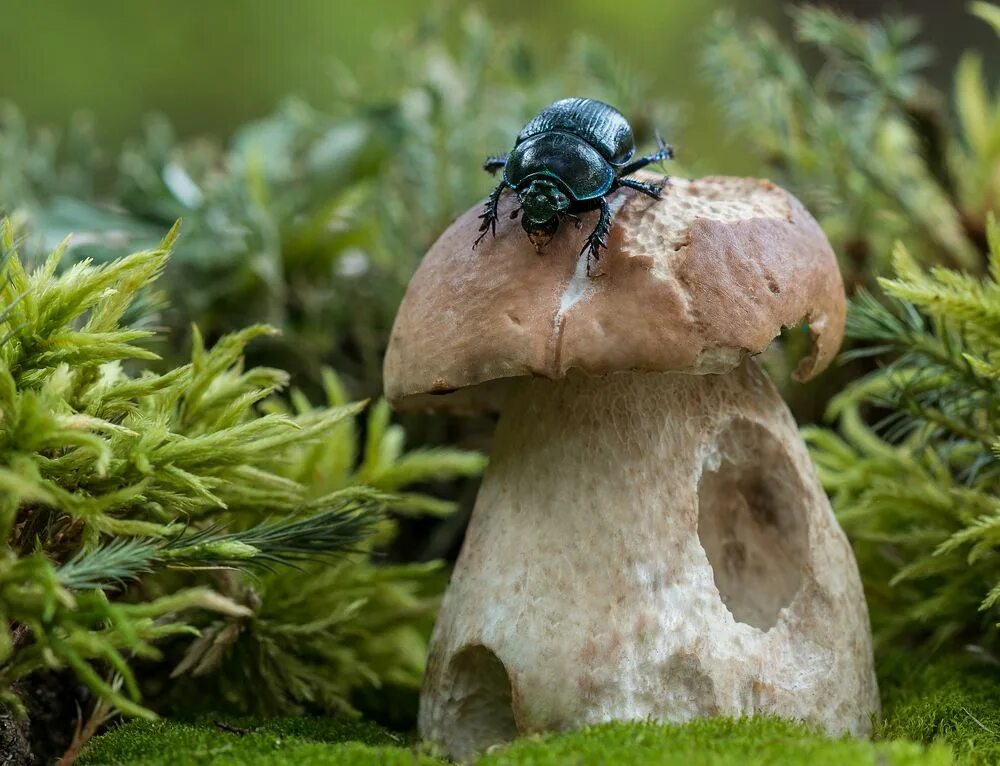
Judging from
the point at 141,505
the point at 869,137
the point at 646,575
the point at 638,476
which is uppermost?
the point at 869,137

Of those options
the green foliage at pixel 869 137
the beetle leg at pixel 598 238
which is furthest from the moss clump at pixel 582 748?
the green foliage at pixel 869 137

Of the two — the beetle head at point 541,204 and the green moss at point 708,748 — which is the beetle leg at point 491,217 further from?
the green moss at point 708,748

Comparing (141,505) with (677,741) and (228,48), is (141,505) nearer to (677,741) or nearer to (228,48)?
(677,741)

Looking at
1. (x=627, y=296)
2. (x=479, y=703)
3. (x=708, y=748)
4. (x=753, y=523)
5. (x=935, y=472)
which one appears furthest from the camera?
(x=935, y=472)

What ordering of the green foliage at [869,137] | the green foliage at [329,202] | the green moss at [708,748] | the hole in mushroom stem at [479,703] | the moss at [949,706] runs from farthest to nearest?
the green foliage at [329,202], the green foliage at [869,137], the hole in mushroom stem at [479,703], the moss at [949,706], the green moss at [708,748]

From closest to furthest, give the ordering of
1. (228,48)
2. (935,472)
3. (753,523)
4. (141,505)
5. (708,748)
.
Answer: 1. (708,748)
2. (141,505)
3. (753,523)
4. (935,472)
5. (228,48)

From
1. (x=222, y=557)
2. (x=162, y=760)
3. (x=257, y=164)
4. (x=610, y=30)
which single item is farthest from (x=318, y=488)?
(x=610, y=30)

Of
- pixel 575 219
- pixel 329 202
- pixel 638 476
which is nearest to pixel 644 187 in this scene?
pixel 575 219
